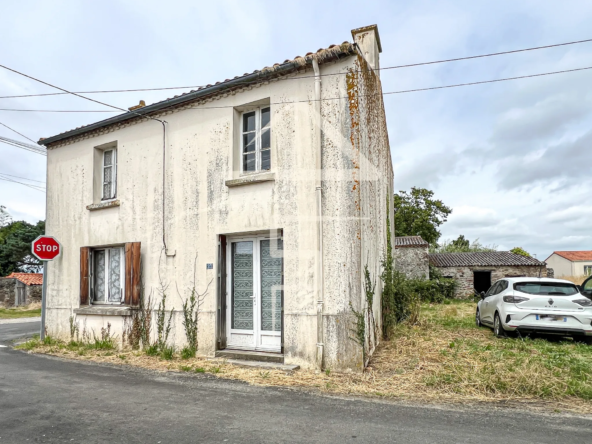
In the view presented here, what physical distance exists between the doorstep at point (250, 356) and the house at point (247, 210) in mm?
53

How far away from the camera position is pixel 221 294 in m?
8.54

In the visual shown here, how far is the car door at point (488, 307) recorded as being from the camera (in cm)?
1061

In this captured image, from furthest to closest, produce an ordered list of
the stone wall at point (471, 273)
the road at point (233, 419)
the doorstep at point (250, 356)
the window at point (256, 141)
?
the stone wall at point (471, 273) < the window at point (256, 141) < the doorstep at point (250, 356) < the road at point (233, 419)

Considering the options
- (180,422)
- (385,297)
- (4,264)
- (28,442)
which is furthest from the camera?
(4,264)

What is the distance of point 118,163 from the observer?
10.4 m

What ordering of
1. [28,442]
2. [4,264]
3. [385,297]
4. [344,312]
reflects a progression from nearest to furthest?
[28,442], [344,312], [385,297], [4,264]

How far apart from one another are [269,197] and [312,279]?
1722 mm

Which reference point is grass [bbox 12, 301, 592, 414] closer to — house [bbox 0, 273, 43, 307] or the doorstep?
the doorstep

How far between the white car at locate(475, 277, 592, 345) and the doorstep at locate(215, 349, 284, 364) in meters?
5.11

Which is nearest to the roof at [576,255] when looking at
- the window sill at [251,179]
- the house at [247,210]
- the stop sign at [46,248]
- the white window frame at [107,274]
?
the house at [247,210]

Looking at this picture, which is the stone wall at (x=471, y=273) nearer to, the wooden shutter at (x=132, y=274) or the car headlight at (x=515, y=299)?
the car headlight at (x=515, y=299)

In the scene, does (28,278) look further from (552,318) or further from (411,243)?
(552,318)

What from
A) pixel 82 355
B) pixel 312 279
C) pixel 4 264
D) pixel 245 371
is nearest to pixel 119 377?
pixel 245 371

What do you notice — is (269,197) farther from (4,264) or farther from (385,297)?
(4,264)
